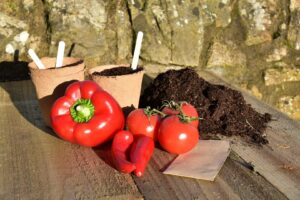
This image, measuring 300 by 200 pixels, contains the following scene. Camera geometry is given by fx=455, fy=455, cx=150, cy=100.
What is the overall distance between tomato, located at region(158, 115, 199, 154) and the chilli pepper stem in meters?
0.19

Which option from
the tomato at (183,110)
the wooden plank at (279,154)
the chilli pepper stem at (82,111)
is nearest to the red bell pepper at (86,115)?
the chilli pepper stem at (82,111)

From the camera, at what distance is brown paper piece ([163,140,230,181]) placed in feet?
3.57

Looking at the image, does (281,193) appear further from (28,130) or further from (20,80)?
(20,80)

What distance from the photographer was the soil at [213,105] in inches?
52.1

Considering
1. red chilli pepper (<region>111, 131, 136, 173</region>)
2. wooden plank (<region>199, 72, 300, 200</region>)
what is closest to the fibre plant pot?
red chilli pepper (<region>111, 131, 136, 173</region>)

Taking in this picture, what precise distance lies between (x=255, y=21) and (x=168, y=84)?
32.0 inches

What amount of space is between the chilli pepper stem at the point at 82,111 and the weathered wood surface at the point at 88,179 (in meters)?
0.09

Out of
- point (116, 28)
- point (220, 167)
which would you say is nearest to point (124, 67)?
point (220, 167)

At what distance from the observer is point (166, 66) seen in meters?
2.01

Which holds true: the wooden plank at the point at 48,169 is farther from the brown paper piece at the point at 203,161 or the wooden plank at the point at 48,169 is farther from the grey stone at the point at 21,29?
the grey stone at the point at 21,29

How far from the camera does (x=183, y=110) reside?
1.22m

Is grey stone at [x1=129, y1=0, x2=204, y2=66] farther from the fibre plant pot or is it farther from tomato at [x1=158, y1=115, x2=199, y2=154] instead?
tomato at [x1=158, y1=115, x2=199, y2=154]

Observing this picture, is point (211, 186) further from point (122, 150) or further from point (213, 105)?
point (213, 105)

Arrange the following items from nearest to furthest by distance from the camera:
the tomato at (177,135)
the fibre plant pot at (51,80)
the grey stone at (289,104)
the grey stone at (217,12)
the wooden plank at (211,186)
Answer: the wooden plank at (211,186)
the tomato at (177,135)
the fibre plant pot at (51,80)
the grey stone at (217,12)
the grey stone at (289,104)
